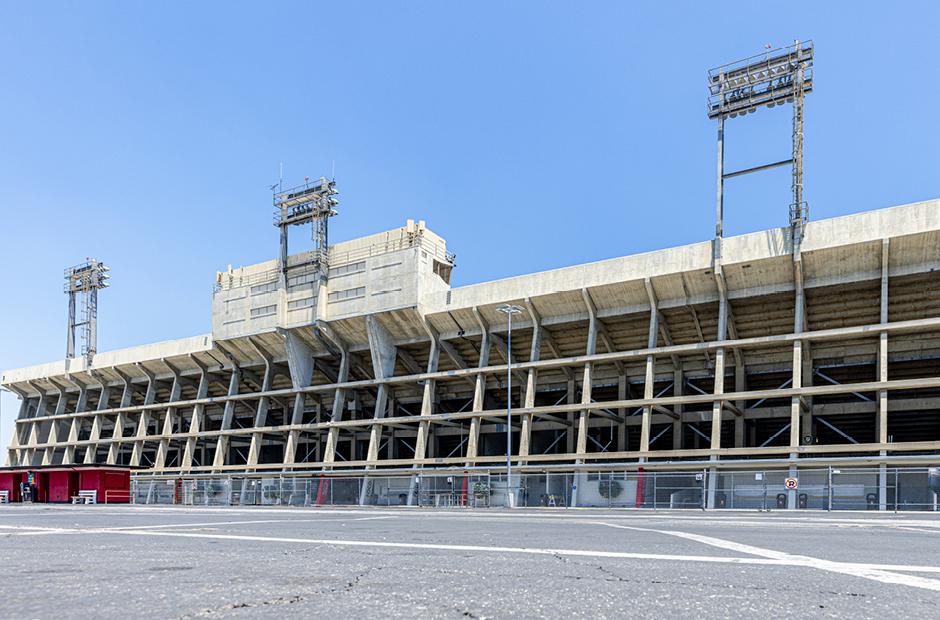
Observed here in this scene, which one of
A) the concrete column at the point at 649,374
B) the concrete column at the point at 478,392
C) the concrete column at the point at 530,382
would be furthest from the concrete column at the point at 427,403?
the concrete column at the point at 649,374

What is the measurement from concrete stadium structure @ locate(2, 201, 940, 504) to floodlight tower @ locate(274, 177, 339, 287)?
0.80 m

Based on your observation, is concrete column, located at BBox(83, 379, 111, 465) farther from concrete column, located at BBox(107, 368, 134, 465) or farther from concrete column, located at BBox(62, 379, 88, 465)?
concrete column, located at BBox(107, 368, 134, 465)

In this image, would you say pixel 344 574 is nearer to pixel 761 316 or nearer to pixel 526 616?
pixel 526 616

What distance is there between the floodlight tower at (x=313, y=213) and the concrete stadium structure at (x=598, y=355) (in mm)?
797

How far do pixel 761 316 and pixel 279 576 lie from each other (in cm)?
4902

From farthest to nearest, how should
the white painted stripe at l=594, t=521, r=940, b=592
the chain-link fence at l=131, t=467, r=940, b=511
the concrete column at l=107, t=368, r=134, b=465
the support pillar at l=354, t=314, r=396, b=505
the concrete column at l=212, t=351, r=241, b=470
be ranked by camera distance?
the concrete column at l=107, t=368, r=134, b=465, the concrete column at l=212, t=351, r=241, b=470, the support pillar at l=354, t=314, r=396, b=505, the chain-link fence at l=131, t=467, r=940, b=511, the white painted stripe at l=594, t=521, r=940, b=592

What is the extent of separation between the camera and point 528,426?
5206 cm

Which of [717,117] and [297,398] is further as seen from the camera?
[297,398]

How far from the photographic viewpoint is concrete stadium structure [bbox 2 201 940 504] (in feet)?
144

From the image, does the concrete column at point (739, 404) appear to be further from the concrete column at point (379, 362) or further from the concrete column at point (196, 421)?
the concrete column at point (196, 421)

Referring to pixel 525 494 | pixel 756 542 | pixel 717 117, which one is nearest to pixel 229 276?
pixel 525 494

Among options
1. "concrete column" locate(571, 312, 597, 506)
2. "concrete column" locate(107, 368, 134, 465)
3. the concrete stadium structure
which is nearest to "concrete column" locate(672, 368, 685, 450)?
the concrete stadium structure

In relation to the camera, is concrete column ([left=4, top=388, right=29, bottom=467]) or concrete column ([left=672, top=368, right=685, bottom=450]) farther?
concrete column ([left=4, top=388, right=29, bottom=467])

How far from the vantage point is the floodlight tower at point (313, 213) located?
205 ft
